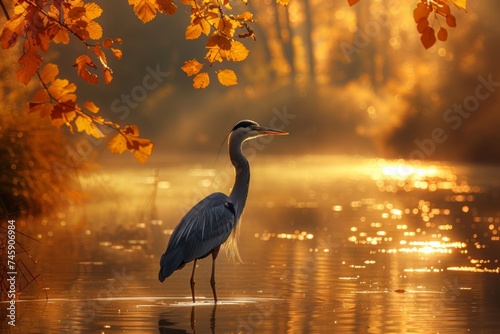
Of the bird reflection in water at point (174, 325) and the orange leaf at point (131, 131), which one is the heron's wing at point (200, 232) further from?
the orange leaf at point (131, 131)

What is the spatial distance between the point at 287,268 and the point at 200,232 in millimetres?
2879

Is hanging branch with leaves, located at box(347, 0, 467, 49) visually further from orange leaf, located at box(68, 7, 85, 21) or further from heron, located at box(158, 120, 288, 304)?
heron, located at box(158, 120, 288, 304)

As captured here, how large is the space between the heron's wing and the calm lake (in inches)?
18.0

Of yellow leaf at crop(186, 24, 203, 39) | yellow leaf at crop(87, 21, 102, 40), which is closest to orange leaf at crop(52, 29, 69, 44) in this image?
yellow leaf at crop(87, 21, 102, 40)

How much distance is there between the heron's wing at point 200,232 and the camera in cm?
1198

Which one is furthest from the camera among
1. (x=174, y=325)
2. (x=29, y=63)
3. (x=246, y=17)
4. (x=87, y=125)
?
(x=174, y=325)

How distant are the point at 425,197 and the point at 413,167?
16.5 metres

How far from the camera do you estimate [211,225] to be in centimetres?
1251

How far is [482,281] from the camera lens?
1370 cm

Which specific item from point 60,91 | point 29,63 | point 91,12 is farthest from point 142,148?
point 91,12

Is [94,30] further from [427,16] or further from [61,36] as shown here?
[427,16]

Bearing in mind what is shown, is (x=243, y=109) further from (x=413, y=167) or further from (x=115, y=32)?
(x=413, y=167)

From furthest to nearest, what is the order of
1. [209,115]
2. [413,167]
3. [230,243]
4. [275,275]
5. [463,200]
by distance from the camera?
[209,115], [413,167], [463,200], [275,275], [230,243]

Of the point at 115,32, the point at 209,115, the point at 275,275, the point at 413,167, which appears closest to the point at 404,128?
the point at 413,167
